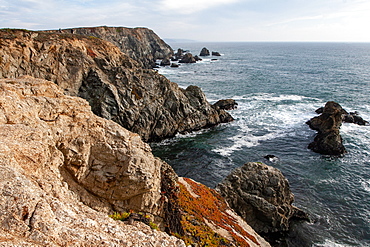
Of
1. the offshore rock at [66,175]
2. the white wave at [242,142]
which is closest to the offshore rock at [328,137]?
the white wave at [242,142]

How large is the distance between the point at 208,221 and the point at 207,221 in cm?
15

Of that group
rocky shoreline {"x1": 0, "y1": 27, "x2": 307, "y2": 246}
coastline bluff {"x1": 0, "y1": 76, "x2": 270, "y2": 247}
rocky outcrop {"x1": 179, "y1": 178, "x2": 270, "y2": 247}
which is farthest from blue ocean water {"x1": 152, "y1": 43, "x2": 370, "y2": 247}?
coastline bluff {"x1": 0, "y1": 76, "x2": 270, "y2": 247}

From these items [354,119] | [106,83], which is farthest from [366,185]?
[106,83]

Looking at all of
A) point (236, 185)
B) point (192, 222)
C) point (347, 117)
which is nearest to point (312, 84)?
point (347, 117)

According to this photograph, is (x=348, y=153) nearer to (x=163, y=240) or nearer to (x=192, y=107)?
(x=192, y=107)

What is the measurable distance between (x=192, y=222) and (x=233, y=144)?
3255cm

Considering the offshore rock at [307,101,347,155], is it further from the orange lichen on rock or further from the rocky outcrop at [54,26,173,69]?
the rocky outcrop at [54,26,173,69]

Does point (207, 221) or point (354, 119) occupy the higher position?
point (207, 221)

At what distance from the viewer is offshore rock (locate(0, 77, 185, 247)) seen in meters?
6.78

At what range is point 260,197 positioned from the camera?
26.9 m

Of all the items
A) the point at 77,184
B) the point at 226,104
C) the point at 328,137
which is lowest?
the point at 328,137

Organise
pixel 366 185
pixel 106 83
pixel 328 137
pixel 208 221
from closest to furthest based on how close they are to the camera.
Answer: pixel 208 221, pixel 366 185, pixel 328 137, pixel 106 83

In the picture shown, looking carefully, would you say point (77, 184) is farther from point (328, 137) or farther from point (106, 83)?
point (328, 137)

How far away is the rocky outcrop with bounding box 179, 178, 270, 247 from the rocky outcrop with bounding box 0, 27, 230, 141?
1066 inches
